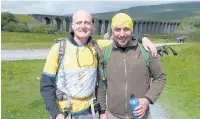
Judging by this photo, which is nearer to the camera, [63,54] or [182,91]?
[63,54]

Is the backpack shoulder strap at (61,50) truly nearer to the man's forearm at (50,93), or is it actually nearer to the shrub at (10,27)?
the man's forearm at (50,93)

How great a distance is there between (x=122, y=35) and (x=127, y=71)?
1.43ft

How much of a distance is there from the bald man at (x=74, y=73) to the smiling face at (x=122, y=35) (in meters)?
0.31

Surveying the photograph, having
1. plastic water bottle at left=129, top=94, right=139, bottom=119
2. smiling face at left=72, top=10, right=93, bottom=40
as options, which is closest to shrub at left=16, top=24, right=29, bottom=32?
smiling face at left=72, top=10, right=93, bottom=40

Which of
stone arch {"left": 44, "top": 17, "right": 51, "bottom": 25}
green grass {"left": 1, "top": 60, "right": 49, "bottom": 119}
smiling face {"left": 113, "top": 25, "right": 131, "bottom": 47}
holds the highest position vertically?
stone arch {"left": 44, "top": 17, "right": 51, "bottom": 25}

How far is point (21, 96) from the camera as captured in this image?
13.7m

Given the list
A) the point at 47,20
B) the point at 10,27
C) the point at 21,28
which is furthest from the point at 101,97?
the point at 47,20

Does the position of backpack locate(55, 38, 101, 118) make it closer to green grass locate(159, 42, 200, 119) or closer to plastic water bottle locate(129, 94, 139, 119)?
plastic water bottle locate(129, 94, 139, 119)

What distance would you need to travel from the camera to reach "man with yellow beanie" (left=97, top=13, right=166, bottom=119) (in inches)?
183

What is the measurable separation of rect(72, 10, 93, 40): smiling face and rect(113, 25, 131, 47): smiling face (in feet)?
1.09

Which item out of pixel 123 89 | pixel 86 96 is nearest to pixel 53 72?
pixel 86 96

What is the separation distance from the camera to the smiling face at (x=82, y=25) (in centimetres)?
469

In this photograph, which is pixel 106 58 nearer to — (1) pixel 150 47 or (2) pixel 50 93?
(1) pixel 150 47

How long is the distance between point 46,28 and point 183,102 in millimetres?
81900
